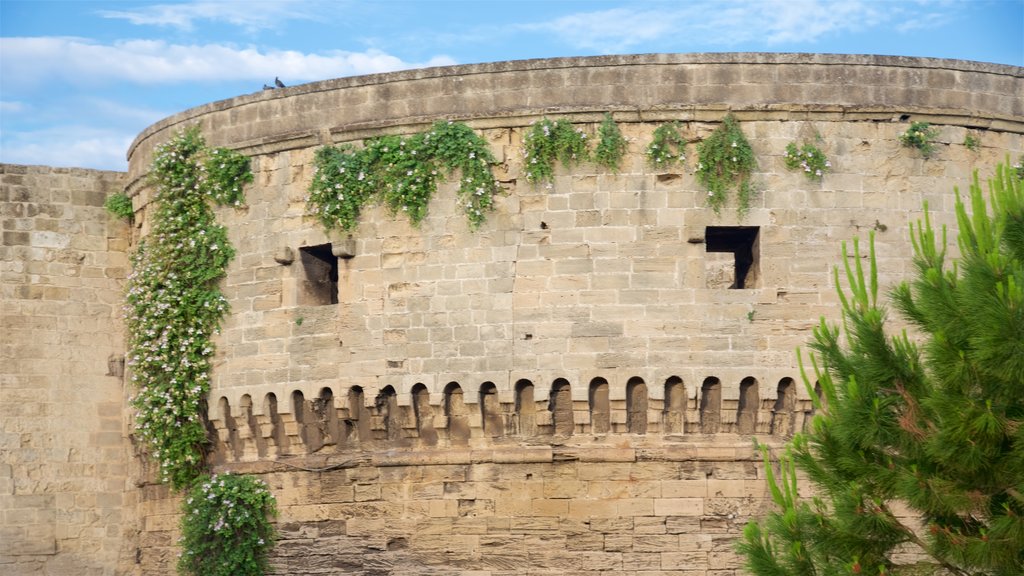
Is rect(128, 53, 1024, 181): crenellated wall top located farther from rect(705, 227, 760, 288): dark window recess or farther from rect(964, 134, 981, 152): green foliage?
rect(705, 227, 760, 288): dark window recess

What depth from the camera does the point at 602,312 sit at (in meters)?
18.3

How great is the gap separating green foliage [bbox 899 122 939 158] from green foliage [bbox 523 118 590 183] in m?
2.89

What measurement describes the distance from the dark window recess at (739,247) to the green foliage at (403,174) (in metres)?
2.13

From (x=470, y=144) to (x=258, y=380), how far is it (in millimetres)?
3192

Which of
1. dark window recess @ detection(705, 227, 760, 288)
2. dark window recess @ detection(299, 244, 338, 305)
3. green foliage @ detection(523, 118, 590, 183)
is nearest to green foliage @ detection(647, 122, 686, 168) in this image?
green foliage @ detection(523, 118, 590, 183)

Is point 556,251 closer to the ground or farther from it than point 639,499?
farther from it

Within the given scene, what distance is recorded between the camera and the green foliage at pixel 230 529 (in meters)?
19.5

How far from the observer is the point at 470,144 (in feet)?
61.6

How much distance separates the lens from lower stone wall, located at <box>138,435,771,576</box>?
Answer: 18094 mm

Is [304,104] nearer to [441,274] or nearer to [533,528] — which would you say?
[441,274]

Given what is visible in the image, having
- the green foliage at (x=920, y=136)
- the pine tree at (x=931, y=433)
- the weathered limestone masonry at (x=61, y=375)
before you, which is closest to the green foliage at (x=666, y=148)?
the green foliage at (x=920, y=136)

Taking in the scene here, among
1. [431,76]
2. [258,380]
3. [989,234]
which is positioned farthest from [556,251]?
[989,234]

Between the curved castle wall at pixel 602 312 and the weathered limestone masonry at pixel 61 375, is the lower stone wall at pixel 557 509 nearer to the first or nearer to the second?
the curved castle wall at pixel 602 312

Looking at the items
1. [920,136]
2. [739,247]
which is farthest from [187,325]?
[920,136]
